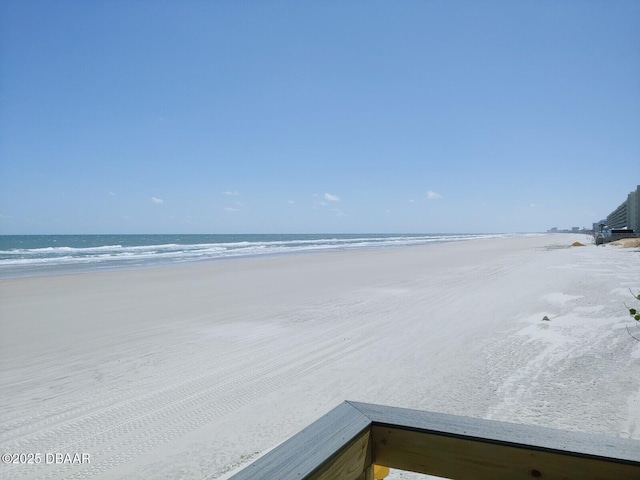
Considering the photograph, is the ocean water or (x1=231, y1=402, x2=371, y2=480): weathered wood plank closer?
(x1=231, y1=402, x2=371, y2=480): weathered wood plank

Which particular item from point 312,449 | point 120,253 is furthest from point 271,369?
point 120,253

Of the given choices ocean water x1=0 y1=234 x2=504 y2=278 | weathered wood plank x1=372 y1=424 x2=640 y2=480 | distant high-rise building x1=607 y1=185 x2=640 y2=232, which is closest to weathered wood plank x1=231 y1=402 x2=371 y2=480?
weathered wood plank x1=372 y1=424 x2=640 y2=480

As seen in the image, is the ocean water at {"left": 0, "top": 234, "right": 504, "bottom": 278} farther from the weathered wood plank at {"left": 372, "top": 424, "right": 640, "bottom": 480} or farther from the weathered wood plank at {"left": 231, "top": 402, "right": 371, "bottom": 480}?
the weathered wood plank at {"left": 372, "top": 424, "right": 640, "bottom": 480}

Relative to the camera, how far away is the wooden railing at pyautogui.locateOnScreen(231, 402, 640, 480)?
4.11 feet

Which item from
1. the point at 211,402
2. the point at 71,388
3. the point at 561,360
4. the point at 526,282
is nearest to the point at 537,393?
the point at 561,360

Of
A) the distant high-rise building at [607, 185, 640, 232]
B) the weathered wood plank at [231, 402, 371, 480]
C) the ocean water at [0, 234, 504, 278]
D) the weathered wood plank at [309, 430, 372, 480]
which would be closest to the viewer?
the weathered wood plank at [231, 402, 371, 480]

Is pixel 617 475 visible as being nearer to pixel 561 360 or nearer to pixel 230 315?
pixel 561 360

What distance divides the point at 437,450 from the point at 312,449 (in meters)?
0.45

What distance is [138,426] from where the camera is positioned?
4.02 metres

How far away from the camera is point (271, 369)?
5.53 metres

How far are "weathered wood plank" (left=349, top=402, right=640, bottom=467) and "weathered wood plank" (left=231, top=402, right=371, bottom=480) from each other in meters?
0.09

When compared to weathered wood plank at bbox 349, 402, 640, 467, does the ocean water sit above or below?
below

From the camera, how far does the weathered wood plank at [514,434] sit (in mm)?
1286

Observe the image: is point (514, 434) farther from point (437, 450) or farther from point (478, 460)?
point (437, 450)
